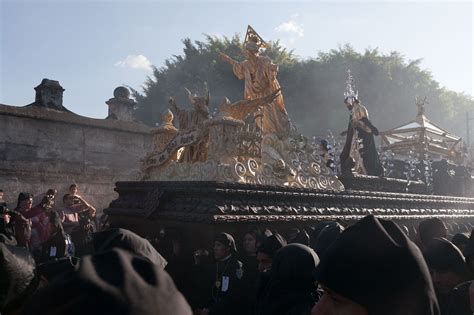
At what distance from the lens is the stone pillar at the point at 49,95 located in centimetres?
1165

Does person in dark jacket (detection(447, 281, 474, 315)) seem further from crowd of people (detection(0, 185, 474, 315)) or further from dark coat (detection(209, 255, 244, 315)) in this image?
dark coat (detection(209, 255, 244, 315))

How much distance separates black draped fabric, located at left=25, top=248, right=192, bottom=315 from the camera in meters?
1.08

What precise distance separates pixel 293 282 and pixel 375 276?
121 cm

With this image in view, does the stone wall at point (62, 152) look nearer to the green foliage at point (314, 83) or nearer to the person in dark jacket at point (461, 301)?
the person in dark jacket at point (461, 301)

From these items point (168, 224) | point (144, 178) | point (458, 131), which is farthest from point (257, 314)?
point (458, 131)

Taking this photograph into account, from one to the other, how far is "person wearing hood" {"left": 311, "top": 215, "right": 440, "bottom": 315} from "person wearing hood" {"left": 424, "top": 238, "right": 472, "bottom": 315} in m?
1.73

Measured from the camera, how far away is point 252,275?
470 centimetres

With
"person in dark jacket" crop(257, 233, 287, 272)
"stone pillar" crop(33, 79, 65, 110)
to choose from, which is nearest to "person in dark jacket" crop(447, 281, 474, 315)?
"person in dark jacket" crop(257, 233, 287, 272)

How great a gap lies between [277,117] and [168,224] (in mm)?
2677

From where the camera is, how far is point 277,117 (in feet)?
21.6

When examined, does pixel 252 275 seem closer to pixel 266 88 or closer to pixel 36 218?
pixel 266 88

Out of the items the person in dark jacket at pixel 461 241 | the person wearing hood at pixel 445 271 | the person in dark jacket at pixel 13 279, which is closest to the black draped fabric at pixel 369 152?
the person in dark jacket at pixel 461 241

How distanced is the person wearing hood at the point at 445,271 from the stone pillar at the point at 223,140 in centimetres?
246

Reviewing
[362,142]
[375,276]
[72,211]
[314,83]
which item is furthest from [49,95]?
[314,83]
